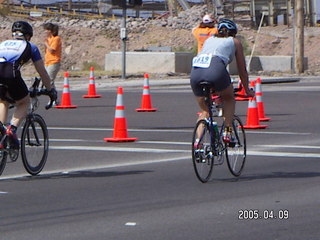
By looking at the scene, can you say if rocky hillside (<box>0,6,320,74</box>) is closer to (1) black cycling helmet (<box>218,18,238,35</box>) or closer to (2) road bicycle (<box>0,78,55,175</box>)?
(2) road bicycle (<box>0,78,55,175</box>)

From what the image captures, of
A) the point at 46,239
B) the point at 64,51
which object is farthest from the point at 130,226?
the point at 64,51

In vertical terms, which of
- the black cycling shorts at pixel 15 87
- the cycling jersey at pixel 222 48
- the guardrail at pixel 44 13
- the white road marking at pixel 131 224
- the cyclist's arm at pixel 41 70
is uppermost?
the guardrail at pixel 44 13

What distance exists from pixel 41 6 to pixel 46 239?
77.8m

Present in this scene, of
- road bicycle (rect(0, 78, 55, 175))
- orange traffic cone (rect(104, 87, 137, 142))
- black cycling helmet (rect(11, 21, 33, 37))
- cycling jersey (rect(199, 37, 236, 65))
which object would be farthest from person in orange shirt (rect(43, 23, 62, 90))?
cycling jersey (rect(199, 37, 236, 65))

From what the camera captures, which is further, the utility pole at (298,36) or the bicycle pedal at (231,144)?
the utility pole at (298,36)

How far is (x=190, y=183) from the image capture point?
1045 cm

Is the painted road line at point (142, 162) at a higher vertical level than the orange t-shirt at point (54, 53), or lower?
lower

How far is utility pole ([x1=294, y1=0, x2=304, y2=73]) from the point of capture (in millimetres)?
39250

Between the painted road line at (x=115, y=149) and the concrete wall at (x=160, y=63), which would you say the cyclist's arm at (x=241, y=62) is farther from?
the concrete wall at (x=160, y=63)

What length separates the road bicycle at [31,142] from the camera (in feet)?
34.5

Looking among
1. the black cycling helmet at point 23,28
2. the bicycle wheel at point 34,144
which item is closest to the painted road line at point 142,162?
the bicycle wheel at point 34,144

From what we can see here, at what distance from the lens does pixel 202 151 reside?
33.3 feet

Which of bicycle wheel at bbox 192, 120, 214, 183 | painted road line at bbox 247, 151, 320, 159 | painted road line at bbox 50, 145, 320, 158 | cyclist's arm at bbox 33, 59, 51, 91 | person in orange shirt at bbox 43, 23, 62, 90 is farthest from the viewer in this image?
person in orange shirt at bbox 43, 23, 62, 90

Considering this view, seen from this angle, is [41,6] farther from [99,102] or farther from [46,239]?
[46,239]
